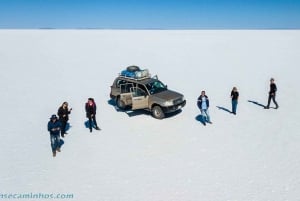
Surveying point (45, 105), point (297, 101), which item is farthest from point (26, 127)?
point (297, 101)

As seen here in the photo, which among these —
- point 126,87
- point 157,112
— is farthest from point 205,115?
point 126,87

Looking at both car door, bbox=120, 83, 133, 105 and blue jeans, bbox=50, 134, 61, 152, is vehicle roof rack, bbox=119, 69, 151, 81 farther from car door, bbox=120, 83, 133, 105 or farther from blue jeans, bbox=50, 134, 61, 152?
blue jeans, bbox=50, 134, 61, 152

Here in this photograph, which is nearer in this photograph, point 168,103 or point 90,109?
point 90,109

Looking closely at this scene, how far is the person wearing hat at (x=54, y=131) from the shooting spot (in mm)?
Result: 10297

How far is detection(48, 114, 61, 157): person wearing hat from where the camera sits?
10.3 metres

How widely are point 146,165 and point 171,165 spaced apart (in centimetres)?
82

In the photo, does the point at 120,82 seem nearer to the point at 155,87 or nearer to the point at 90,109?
the point at 155,87

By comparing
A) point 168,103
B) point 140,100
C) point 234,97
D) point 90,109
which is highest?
point 234,97

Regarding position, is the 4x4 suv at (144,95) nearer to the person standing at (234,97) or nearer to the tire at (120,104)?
the tire at (120,104)

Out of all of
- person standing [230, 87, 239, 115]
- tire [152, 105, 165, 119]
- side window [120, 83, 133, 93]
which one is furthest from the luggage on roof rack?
person standing [230, 87, 239, 115]

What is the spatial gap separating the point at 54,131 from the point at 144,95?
5.74 metres

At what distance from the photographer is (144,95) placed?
15.2 m

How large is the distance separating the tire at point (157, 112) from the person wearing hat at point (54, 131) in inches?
210

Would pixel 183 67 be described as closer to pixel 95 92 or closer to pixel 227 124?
pixel 95 92
